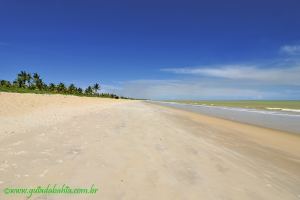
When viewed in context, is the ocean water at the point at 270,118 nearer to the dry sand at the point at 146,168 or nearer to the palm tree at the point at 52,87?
the dry sand at the point at 146,168

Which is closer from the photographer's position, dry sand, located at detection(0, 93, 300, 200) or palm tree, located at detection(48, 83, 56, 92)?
dry sand, located at detection(0, 93, 300, 200)

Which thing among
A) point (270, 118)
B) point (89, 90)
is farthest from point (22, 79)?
point (270, 118)

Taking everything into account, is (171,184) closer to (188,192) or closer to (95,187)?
(188,192)

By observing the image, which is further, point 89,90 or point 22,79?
Answer: point 89,90

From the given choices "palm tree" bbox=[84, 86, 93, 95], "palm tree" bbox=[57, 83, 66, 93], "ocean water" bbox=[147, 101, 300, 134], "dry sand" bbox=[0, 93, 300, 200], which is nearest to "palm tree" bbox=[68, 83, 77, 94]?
"palm tree" bbox=[57, 83, 66, 93]

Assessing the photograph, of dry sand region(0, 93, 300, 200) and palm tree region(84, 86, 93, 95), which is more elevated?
palm tree region(84, 86, 93, 95)

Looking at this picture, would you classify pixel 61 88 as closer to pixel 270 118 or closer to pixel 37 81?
pixel 37 81

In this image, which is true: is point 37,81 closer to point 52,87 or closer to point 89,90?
point 52,87

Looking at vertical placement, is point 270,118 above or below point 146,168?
above

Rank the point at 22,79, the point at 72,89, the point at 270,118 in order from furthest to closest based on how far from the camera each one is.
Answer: the point at 72,89 < the point at 22,79 < the point at 270,118

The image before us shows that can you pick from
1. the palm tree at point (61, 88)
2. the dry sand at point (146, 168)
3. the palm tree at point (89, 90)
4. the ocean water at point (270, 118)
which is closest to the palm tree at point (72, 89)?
the palm tree at point (61, 88)

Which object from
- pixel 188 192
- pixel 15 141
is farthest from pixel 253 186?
pixel 15 141

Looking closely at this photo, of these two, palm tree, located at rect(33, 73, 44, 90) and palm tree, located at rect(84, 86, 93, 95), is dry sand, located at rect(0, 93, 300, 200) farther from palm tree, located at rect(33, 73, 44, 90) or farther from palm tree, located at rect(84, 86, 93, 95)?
palm tree, located at rect(84, 86, 93, 95)

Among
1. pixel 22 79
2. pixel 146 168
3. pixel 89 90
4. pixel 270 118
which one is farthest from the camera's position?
pixel 89 90
